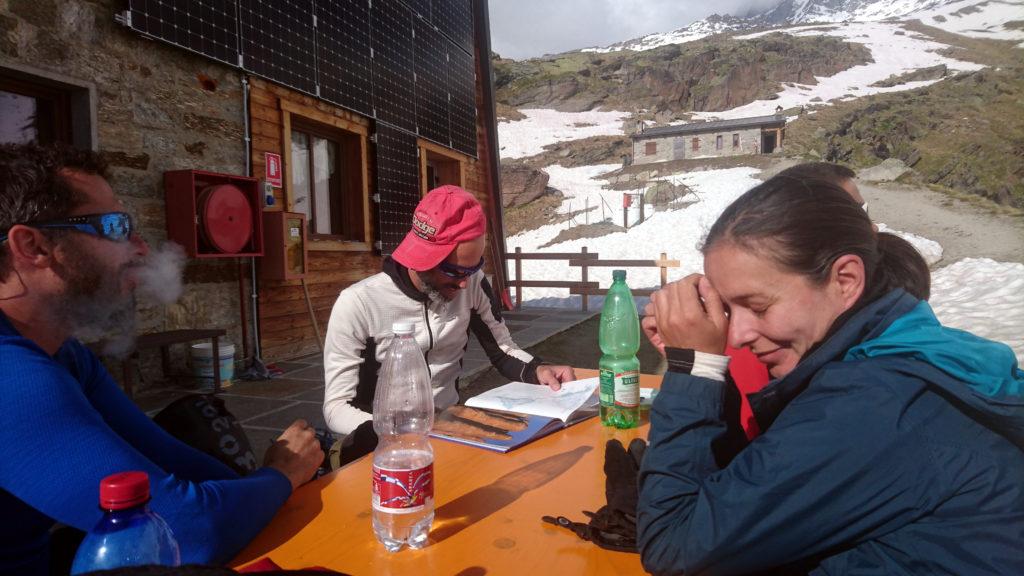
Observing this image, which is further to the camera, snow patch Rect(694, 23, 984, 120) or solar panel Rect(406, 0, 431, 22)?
snow patch Rect(694, 23, 984, 120)

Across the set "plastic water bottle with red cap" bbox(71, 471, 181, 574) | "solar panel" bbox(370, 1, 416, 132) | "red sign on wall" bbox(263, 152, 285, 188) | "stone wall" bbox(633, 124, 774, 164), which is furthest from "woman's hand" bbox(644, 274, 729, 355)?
"stone wall" bbox(633, 124, 774, 164)

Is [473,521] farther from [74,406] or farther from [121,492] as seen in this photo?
[74,406]

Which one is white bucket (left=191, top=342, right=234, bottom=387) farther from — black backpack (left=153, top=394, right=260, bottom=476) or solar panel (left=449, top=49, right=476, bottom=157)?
solar panel (left=449, top=49, right=476, bottom=157)

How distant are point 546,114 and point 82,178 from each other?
271 ft

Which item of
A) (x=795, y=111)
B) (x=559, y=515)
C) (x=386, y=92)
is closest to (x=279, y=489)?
(x=559, y=515)

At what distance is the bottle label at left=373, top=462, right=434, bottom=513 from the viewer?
51.1 inches

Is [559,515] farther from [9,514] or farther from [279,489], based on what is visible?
[9,514]

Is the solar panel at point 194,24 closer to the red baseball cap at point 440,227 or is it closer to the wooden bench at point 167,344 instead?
the wooden bench at point 167,344

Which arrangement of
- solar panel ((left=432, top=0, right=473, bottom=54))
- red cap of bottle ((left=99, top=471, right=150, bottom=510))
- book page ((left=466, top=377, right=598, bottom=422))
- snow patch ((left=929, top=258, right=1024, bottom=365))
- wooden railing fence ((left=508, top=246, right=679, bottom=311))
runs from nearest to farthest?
red cap of bottle ((left=99, top=471, right=150, bottom=510)) → book page ((left=466, top=377, right=598, bottom=422)) → snow patch ((left=929, top=258, right=1024, bottom=365)) → solar panel ((left=432, top=0, right=473, bottom=54)) → wooden railing fence ((left=508, top=246, right=679, bottom=311))

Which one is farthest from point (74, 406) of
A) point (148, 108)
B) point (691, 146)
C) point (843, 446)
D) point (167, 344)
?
point (691, 146)

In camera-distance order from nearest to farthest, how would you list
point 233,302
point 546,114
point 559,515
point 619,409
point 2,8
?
point 559,515, point 619,409, point 2,8, point 233,302, point 546,114

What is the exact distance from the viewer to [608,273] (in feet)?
68.6

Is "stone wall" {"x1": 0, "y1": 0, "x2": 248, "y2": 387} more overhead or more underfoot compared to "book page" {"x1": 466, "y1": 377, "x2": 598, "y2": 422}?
more overhead

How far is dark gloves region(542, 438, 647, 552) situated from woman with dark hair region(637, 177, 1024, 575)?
126 mm
